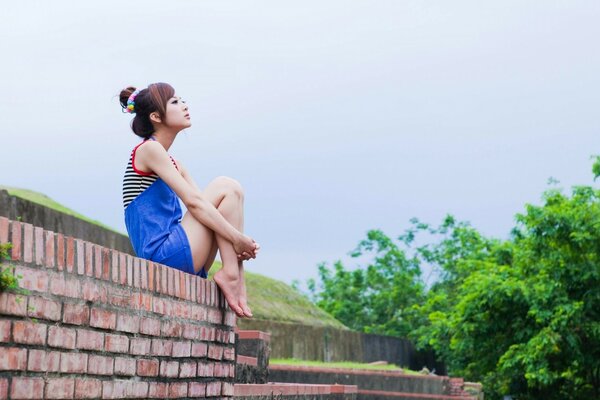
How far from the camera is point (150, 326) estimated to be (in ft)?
16.5

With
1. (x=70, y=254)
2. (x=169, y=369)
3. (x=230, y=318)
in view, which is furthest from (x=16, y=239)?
(x=230, y=318)

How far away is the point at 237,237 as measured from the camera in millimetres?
5816

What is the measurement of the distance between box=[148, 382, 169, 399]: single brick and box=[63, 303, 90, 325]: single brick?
855mm

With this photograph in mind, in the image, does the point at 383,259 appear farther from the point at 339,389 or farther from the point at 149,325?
the point at 149,325

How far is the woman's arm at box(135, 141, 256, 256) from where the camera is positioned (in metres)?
5.78

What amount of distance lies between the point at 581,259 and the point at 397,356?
717cm

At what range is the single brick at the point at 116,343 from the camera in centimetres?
453

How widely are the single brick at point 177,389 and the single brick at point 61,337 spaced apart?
48.5 inches

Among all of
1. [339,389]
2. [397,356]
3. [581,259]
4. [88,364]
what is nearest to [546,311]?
[581,259]

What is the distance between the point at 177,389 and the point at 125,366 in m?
0.75

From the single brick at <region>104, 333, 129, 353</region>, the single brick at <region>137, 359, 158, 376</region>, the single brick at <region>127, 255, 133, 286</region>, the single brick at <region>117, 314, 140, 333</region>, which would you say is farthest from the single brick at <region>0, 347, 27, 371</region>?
the single brick at <region>137, 359, 158, 376</region>

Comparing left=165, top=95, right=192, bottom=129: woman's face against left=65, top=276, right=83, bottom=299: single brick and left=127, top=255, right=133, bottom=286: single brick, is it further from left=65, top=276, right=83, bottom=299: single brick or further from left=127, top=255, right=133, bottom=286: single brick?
left=65, top=276, right=83, bottom=299: single brick

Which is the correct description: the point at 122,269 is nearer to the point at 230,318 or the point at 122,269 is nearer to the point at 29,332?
the point at 29,332

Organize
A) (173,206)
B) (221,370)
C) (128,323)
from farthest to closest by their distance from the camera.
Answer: (221,370) → (173,206) → (128,323)
